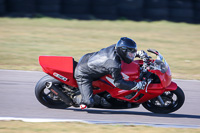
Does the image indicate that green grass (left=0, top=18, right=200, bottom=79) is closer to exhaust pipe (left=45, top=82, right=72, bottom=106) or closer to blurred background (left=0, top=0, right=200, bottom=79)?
blurred background (left=0, top=0, right=200, bottom=79)

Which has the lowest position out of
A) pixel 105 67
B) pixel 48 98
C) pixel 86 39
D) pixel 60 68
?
A: pixel 86 39

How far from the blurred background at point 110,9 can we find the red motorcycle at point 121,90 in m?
12.5

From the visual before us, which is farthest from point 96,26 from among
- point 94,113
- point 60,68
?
point 60,68

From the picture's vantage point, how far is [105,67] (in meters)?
5.14

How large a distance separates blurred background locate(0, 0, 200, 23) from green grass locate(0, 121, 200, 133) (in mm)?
13395

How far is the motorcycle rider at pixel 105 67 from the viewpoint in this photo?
507 cm

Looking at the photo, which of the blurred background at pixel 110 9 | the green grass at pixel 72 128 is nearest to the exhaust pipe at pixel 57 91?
the green grass at pixel 72 128

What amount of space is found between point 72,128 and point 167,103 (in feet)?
6.49

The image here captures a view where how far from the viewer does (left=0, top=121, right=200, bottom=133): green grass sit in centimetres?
444

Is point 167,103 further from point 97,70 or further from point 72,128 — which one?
point 72,128

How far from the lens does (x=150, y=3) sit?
17938 millimetres

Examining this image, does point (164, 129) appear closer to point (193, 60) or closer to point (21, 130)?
point (21, 130)

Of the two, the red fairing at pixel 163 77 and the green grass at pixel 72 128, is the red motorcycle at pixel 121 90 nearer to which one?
the red fairing at pixel 163 77

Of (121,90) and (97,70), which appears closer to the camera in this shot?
(97,70)
